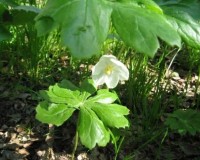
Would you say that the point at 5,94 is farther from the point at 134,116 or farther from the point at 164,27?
the point at 164,27

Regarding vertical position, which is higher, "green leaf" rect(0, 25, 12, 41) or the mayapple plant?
"green leaf" rect(0, 25, 12, 41)

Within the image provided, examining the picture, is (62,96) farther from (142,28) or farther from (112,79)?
(142,28)

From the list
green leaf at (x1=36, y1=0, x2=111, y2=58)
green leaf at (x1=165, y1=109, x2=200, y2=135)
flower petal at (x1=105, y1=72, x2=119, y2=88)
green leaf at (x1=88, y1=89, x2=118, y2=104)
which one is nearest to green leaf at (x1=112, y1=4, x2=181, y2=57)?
green leaf at (x1=36, y1=0, x2=111, y2=58)

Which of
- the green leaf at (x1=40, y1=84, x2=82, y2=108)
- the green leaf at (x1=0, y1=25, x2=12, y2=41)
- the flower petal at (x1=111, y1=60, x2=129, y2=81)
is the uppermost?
the green leaf at (x1=0, y1=25, x2=12, y2=41)

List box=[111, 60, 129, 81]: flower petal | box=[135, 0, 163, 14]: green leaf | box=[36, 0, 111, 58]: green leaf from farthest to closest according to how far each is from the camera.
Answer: box=[111, 60, 129, 81]: flower petal, box=[135, 0, 163, 14]: green leaf, box=[36, 0, 111, 58]: green leaf

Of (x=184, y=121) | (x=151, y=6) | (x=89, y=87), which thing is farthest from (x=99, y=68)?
(x=184, y=121)

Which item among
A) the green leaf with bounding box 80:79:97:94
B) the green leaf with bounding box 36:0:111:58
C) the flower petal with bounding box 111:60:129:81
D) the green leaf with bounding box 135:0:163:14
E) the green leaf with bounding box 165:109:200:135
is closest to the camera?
the green leaf with bounding box 36:0:111:58

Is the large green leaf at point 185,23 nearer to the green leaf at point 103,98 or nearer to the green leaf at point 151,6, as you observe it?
the green leaf at point 151,6

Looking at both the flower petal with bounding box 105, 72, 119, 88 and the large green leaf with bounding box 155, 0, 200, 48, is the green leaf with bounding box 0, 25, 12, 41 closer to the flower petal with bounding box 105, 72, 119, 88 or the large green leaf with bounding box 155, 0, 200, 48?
the flower petal with bounding box 105, 72, 119, 88
